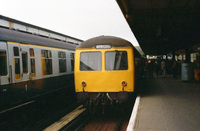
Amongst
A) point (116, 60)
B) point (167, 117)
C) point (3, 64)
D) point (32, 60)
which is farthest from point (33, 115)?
point (167, 117)

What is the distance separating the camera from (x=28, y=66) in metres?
9.09

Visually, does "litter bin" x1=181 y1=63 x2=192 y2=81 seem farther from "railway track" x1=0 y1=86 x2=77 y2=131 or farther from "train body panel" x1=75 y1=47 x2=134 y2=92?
"train body panel" x1=75 y1=47 x2=134 y2=92

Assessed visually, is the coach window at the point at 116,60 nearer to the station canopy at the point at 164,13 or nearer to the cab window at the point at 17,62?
the station canopy at the point at 164,13

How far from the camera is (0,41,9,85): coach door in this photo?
7463 mm

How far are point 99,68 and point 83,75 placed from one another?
2.18 feet

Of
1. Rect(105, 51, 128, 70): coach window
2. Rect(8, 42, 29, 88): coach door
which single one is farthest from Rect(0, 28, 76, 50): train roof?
Rect(105, 51, 128, 70): coach window

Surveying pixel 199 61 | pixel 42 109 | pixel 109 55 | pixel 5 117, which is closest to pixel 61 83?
pixel 42 109

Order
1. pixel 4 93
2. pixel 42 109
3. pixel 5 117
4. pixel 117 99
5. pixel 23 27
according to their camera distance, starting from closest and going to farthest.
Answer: pixel 4 93
pixel 117 99
pixel 5 117
pixel 42 109
pixel 23 27

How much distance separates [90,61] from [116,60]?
1.00 m

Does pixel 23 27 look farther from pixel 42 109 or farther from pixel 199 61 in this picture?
pixel 199 61

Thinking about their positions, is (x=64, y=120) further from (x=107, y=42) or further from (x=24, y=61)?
(x=107, y=42)

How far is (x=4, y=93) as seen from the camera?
7.48m

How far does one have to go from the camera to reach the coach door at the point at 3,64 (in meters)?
7.46

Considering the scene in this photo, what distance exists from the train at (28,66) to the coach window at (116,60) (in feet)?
10.3
